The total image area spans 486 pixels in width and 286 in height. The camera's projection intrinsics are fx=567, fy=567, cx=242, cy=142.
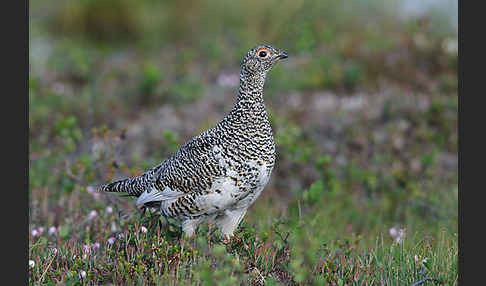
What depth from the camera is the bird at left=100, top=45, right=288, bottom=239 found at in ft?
13.8

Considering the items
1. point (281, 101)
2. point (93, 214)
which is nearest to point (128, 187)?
point (93, 214)

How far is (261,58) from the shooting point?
4.44 meters

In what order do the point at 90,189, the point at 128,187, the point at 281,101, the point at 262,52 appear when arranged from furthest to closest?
1. the point at 281,101
2. the point at 90,189
3. the point at 128,187
4. the point at 262,52

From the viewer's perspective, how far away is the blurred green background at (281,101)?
6.29 metres

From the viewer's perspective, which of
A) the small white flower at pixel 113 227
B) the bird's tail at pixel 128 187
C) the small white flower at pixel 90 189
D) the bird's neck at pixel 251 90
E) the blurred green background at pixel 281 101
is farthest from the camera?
the blurred green background at pixel 281 101

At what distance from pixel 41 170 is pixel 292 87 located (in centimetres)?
401

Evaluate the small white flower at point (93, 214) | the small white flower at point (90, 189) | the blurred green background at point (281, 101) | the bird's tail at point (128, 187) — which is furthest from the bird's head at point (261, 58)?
the small white flower at point (90, 189)

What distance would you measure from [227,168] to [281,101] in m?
4.73

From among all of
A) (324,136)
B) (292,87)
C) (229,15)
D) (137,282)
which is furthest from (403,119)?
(137,282)

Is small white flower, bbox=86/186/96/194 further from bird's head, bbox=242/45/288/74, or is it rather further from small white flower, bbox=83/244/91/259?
bird's head, bbox=242/45/288/74

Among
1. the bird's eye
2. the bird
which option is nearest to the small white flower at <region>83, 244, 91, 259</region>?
the bird

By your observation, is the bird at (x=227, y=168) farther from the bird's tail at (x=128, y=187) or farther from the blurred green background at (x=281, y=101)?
the blurred green background at (x=281, y=101)

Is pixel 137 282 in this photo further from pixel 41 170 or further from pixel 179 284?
pixel 41 170

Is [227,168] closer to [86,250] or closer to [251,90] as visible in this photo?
[251,90]
